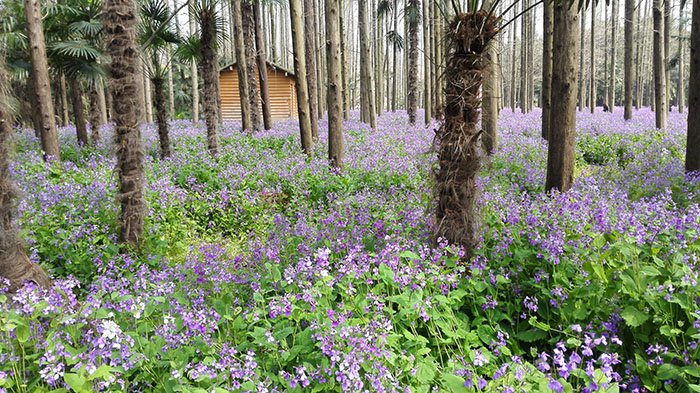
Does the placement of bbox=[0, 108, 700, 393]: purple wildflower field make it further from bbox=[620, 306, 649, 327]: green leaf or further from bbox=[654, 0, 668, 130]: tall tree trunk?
bbox=[654, 0, 668, 130]: tall tree trunk

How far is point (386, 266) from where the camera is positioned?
10.1ft

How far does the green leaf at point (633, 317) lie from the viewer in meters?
2.59

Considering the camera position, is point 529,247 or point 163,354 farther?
point 529,247

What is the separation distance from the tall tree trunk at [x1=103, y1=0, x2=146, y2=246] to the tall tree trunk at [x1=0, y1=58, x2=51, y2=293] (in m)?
1.54

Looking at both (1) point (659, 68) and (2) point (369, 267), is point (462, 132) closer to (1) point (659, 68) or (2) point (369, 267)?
(2) point (369, 267)

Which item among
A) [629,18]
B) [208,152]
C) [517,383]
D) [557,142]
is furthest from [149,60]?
[629,18]

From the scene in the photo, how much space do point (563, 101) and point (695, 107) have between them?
1908 millimetres

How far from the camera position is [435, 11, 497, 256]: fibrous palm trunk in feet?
11.6

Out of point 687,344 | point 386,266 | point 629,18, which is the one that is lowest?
point 687,344

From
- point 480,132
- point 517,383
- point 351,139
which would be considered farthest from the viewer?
point 351,139

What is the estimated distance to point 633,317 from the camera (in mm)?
2629

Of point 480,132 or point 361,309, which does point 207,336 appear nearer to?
point 361,309

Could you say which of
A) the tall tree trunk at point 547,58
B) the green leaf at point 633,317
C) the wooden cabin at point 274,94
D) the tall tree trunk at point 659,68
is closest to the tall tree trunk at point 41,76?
the green leaf at point 633,317

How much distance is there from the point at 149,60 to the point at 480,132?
9.06 meters
